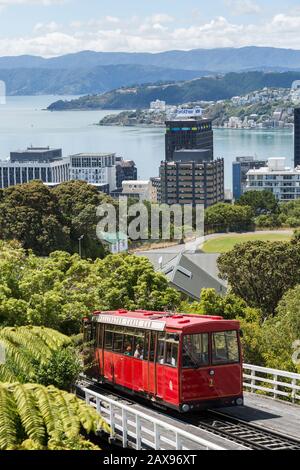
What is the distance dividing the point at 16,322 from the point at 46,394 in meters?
10.2

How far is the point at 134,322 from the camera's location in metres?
16.1

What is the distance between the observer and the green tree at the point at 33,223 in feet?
166

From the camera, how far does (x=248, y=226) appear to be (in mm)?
92812

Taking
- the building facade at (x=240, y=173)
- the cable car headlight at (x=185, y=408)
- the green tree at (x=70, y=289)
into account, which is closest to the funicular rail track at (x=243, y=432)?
the cable car headlight at (x=185, y=408)

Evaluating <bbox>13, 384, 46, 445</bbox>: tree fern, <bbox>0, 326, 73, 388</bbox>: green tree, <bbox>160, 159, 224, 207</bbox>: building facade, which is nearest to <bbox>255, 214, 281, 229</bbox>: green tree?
<bbox>160, 159, 224, 207</bbox>: building facade

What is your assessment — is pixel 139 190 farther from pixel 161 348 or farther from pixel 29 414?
pixel 29 414

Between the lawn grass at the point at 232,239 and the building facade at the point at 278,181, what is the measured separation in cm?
6836

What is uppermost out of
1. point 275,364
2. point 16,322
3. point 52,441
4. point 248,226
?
point 52,441

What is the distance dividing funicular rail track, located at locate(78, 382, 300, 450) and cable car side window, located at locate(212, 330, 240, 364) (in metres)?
0.87

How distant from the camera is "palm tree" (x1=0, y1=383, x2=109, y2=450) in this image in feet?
28.0

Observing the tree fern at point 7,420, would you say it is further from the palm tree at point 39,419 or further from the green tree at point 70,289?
the green tree at point 70,289

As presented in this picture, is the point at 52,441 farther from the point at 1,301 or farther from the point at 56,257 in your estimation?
the point at 56,257
